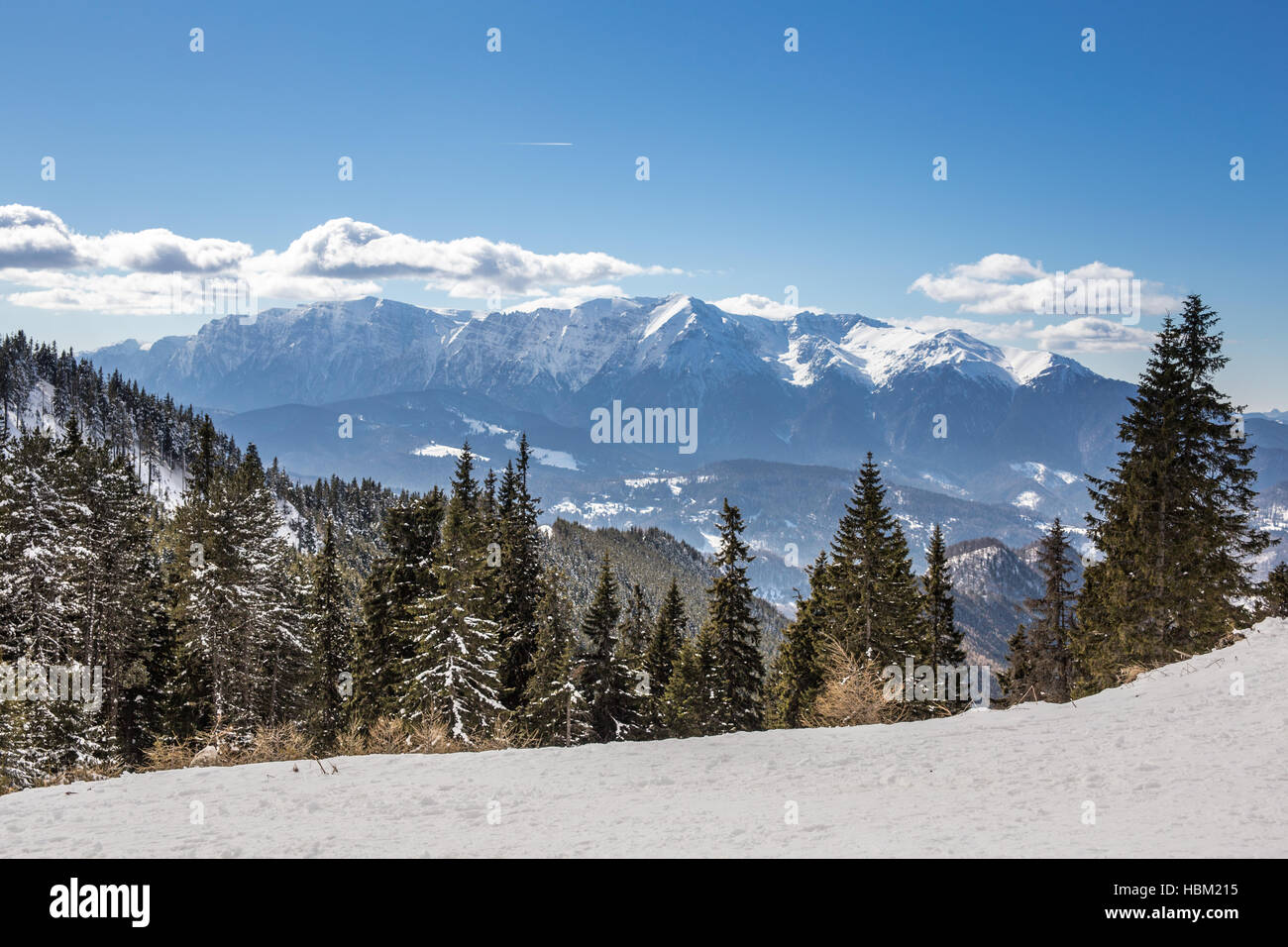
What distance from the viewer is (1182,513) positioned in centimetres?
2580

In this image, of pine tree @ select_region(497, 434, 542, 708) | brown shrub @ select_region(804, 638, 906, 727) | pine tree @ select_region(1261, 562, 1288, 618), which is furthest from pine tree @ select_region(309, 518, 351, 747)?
pine tree @ select_region(1261, 562, 1288, 618)

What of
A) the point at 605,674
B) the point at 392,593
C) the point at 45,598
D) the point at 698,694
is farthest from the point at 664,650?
the point at 45,598

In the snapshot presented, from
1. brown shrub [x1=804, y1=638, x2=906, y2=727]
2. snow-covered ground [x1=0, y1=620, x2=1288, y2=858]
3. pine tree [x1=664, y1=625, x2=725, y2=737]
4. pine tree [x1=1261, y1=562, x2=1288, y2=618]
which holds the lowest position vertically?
pine tree [x1=664, y1=625, x2=725, y2=737]

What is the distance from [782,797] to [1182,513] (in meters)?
23.5

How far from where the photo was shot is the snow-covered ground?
775 cm

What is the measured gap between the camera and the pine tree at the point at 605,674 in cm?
3375

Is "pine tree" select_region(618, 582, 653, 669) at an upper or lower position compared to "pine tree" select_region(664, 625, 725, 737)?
upper

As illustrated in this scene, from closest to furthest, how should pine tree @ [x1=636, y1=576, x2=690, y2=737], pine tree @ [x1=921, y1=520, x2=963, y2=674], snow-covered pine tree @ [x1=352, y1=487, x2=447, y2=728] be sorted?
snow-covered pine tree @ [x1=352, y1=487, x2=447, y2=728] → pine tree @ [x1=921, y1=520, x2=963, y2=674] → pine tree @ [x1=636, y1=576, x2=690, y2=737]

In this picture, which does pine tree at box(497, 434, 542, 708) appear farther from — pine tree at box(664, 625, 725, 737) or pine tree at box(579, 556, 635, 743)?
pine tree at box(664, 625, 725, 737)

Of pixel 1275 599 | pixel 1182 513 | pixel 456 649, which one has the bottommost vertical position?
pixel 456 649

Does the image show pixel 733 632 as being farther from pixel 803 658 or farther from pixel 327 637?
pixel 327 637

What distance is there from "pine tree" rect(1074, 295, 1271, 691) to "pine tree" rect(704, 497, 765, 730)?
13.6 metres
